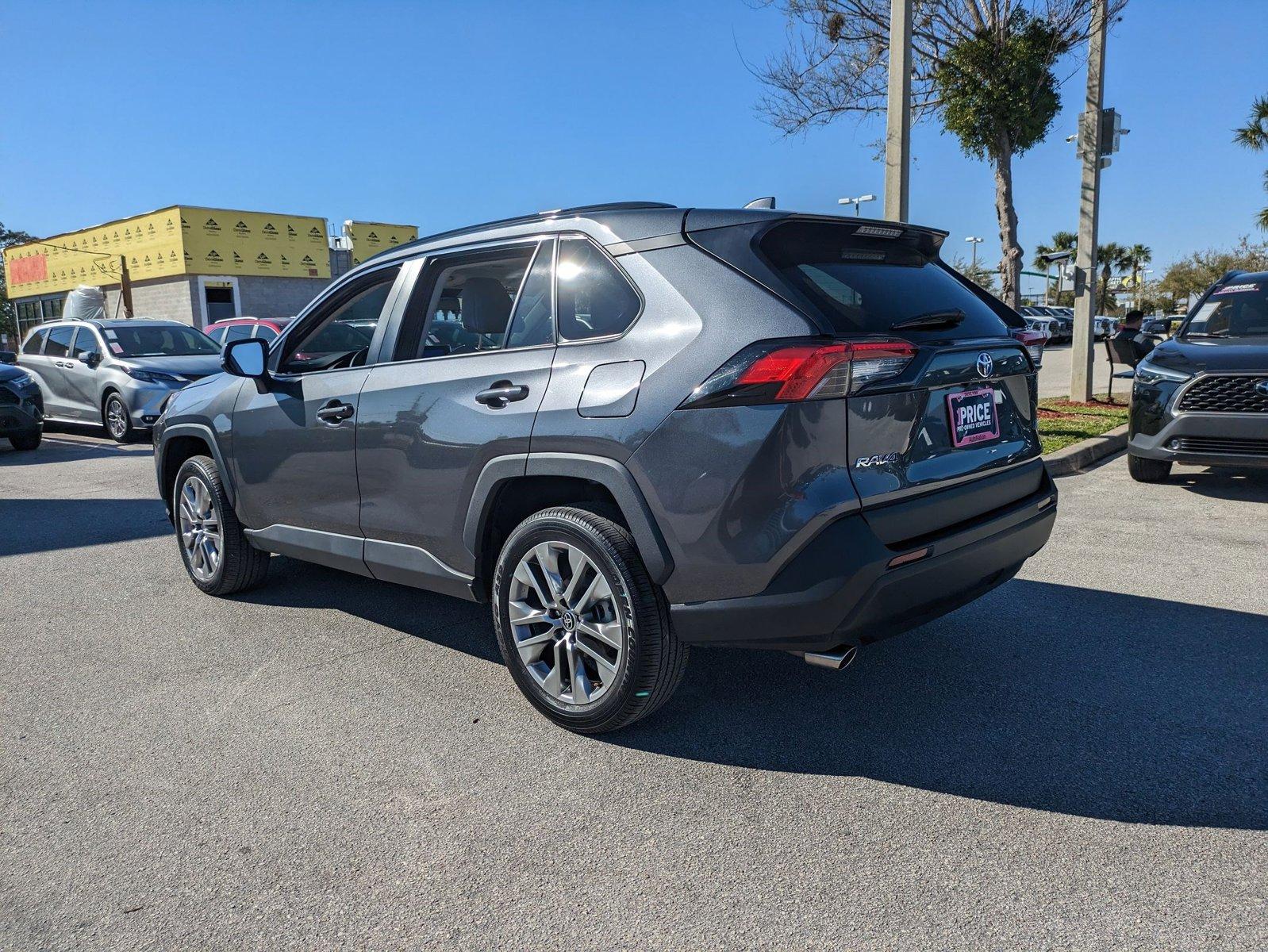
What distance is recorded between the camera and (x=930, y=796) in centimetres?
289

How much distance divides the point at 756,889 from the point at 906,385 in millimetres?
1528

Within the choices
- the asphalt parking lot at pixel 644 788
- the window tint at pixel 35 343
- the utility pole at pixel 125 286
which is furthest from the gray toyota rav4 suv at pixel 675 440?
the utility pole at pixel 125 286

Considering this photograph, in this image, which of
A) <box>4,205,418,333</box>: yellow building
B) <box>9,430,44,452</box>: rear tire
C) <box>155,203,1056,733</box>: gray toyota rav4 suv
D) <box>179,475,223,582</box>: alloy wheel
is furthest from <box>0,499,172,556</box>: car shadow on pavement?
<box>4,205,418,333</box>: yellow building

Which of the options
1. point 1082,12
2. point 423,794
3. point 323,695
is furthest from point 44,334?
point 1082,12

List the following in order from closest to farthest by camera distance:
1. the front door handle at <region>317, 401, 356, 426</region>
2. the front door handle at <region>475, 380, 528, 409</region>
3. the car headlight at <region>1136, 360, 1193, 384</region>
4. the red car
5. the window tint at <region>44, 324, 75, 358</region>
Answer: the front door handle at <region>475, 380, 528, 409</region> < the front door handle at <region>317, 401, 356, 426</region> < the car headlight at <region>1136, 360, 1193, 384</region> < the window tint at <region>44, 324, 75, 358</region> < the red car

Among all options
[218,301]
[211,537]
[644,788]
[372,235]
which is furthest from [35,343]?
[372,235]

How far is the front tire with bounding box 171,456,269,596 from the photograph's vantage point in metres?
4.96

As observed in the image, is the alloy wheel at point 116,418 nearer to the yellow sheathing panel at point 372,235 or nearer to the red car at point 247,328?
the red car at point 247,328

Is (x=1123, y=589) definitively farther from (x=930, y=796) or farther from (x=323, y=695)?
(x=323, y=695)

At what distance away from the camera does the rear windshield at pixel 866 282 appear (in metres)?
3.01

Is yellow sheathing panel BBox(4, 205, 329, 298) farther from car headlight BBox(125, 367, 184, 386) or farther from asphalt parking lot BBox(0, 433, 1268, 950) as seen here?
asphalt parking lot BBox(0, 433, 1268, 950)

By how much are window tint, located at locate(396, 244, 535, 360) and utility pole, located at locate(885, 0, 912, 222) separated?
18.4ft

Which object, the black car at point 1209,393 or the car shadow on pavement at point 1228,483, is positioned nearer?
the black car at point 1209,393

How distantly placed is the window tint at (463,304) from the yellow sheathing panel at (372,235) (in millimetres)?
35960
